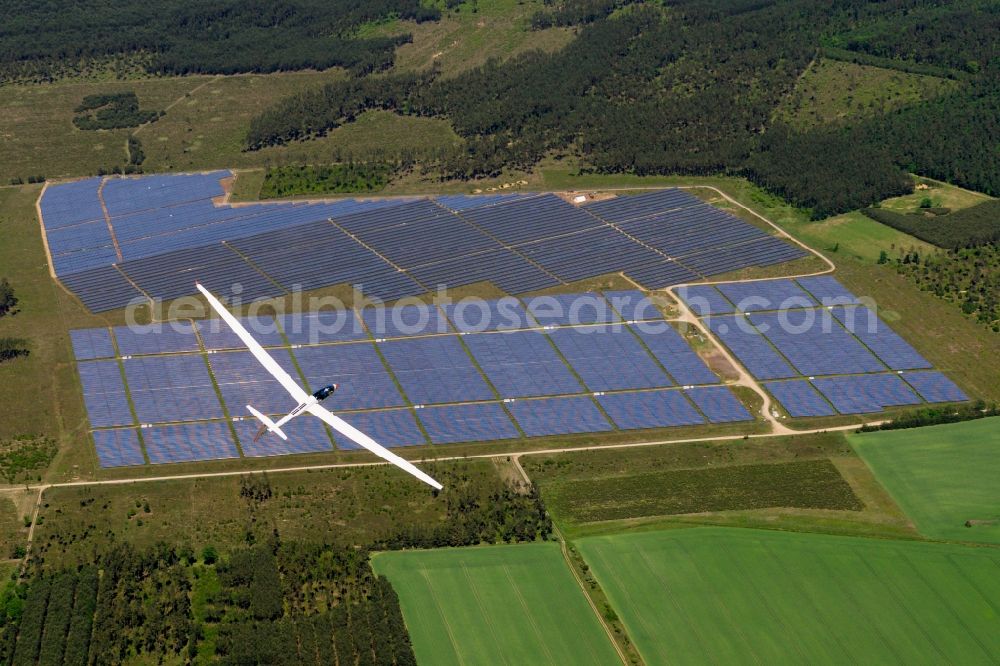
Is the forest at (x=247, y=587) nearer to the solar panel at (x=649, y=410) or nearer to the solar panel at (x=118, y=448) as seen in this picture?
the solar panel at (x=118, y=448)

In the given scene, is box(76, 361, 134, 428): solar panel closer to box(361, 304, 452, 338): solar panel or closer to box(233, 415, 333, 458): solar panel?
box(233, 415, 333, 458): solar panel

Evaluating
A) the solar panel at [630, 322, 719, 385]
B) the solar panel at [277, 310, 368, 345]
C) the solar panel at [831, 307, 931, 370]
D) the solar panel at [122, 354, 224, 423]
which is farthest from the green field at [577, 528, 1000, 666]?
the solar panel at [277, 310, 368, 345]

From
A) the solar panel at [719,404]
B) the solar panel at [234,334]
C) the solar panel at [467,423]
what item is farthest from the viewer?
the solar panel at [234,334]

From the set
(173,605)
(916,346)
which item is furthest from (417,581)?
(916,346)

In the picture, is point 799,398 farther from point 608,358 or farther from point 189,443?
point 189,443

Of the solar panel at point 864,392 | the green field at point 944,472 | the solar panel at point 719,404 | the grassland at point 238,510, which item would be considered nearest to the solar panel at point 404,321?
the grassland at point 238,510

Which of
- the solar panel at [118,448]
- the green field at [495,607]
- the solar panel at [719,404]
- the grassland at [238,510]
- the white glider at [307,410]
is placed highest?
the white glider at [307,410]

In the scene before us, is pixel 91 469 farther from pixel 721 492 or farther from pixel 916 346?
pixel 916 346
